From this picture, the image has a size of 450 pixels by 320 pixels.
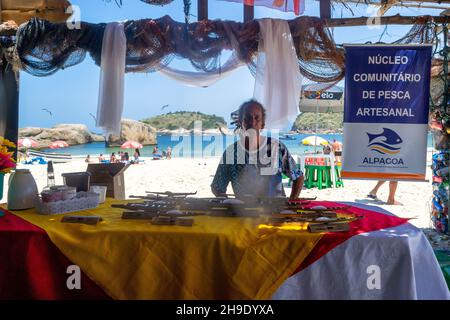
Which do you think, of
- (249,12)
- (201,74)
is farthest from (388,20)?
(201,74)

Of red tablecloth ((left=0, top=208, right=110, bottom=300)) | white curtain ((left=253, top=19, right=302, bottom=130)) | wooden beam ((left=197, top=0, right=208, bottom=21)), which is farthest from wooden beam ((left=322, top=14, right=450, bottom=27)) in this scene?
red tablecloth ((left=0, top=208, right=110, bottom=300))

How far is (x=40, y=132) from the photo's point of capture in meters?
34.8

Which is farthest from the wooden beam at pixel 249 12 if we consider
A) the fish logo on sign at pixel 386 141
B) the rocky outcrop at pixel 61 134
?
the rocky outcrop at pixel 61 134

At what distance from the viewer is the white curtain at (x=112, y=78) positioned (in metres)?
3.17

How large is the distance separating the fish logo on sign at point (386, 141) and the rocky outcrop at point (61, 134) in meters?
34.7

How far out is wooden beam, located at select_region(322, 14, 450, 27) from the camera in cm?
310

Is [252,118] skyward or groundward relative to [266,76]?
groundward

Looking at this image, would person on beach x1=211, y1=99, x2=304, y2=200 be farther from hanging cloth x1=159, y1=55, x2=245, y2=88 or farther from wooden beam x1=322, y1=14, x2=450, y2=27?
wooden beam x1=322, y1=14, x2=450, y2=27

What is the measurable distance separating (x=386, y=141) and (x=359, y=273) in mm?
2140

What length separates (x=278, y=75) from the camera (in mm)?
3160

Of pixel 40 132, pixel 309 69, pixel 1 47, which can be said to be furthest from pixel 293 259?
pixel 40 132

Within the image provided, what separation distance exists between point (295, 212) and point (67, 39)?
2.65 metres

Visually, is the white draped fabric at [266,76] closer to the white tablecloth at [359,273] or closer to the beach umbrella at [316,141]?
the white tablecloth at [359,273]

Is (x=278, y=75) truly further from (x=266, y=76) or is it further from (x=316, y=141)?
(x=316, y=141)
